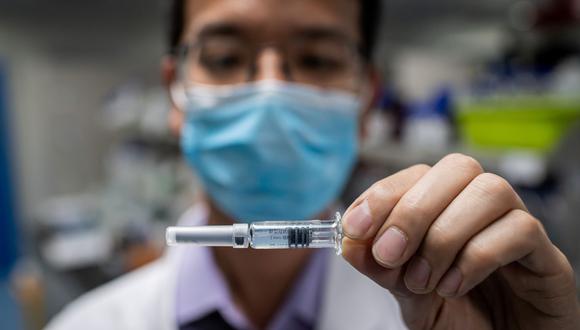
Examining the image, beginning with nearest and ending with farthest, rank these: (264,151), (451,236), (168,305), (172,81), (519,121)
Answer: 1. (451,236)
2. (264,151)
3. (168,305)
4. (172,81)
5. (519,121)

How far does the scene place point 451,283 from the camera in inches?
15.1

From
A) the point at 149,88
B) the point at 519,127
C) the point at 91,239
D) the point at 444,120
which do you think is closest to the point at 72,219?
the point at 91,239

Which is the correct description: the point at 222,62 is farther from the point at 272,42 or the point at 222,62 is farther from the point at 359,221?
the point at 359,221

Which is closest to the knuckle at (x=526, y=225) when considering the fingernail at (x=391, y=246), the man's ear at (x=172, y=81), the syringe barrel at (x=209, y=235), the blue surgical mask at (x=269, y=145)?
the fingernail at (x=391, y=246)

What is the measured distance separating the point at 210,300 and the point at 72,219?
2.34 m

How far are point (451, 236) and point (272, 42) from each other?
0.53 m

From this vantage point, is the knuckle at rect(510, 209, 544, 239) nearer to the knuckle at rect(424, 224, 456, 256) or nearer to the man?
the knuckle at rect(424, 224, 456, 256)

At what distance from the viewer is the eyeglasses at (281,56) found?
0.80 meters

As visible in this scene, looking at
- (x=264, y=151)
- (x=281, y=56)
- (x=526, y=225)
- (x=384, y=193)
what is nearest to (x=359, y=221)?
(x=384, y=193)

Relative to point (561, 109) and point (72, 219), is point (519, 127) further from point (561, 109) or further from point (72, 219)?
point (72, 219)

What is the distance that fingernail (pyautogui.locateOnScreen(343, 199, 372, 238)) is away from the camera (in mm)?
384

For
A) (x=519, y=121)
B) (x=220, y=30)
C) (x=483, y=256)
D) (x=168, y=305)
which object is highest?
(x=220, y=30)

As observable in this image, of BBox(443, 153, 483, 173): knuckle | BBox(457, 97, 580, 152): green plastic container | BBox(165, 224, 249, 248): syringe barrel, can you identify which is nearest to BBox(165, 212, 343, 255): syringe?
BBox(165, 224, 249, 248): syringe barrel

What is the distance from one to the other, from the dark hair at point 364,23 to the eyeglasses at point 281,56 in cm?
8
